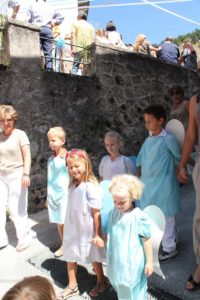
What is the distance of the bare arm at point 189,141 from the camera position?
9.55ft

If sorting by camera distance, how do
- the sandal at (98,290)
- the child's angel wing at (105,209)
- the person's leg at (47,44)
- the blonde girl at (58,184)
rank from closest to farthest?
the child's angel wing at (105,209) → the sandal at (98,290) → the blonde girl at (58,184) → the person's leg at (47,44)

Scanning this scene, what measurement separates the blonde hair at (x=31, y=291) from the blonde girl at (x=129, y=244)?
111 centimetres

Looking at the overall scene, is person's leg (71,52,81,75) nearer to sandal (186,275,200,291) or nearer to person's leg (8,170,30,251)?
person's leg (8,170,30,251)

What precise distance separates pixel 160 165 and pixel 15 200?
1.65 m

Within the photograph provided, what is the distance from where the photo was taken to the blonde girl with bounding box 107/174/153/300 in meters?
2.54

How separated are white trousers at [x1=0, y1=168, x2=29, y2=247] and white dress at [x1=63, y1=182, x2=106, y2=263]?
1144 millimetres

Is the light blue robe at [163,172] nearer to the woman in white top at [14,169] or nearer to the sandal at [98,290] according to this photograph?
the sandal at [98,290]

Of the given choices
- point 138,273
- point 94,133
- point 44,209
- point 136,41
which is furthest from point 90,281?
point 136,41

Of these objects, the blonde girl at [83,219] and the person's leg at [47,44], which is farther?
the person's leg at [47,44]

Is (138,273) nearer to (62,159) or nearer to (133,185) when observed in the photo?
(133,185)

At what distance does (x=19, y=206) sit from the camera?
4023 mm

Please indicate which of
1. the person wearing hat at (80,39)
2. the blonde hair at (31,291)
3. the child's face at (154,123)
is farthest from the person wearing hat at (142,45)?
the blonde hair at (31,291)

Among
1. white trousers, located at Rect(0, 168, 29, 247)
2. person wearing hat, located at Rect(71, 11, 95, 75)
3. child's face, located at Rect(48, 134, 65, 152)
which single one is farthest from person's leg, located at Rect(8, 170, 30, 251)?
person wearing hat, located at Rect(71, 11, 95, 75)

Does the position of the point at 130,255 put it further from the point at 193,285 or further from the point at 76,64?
the point at 76,64
